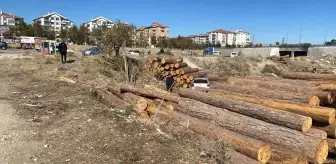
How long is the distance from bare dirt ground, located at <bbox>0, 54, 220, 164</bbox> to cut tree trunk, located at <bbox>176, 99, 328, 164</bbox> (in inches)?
32.0

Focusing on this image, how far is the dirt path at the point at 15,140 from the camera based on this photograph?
19.1 feet

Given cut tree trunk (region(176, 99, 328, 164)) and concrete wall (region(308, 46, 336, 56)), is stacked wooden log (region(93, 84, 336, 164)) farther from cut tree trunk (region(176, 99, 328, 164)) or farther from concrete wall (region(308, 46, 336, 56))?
concrete wall (region(308, 46, 336, 56))

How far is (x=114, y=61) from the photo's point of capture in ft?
72.5

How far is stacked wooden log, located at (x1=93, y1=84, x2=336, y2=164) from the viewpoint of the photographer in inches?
255

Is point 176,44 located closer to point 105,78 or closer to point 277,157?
point 105,78

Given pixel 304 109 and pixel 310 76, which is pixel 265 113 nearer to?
pixel 304 109

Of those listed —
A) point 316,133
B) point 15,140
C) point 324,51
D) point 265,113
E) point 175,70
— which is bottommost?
point 15,140

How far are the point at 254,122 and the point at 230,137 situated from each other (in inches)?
31.0

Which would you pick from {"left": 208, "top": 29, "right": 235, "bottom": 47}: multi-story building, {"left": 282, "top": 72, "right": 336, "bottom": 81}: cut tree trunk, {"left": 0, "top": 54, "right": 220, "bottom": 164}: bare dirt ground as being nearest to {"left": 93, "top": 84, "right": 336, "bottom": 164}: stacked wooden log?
{"left": 0, "top": 54, "right": 220, "bottom": 164}: bare dirt ground

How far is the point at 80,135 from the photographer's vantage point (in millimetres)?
7137

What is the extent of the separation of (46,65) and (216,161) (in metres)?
16.4

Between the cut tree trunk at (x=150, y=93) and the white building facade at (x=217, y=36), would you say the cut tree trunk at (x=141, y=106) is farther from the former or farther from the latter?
the white building facade at (x=217, y=36)

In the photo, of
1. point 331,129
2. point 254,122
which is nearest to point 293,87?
point 331,129

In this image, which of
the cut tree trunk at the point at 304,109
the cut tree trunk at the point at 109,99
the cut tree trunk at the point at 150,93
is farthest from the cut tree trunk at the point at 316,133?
the cut tree trunk at the point at 109,99
